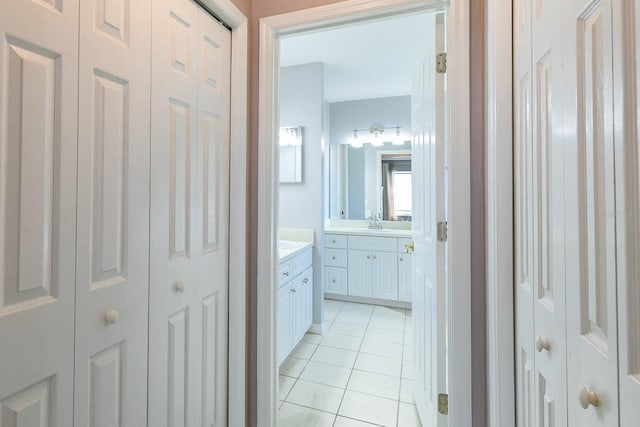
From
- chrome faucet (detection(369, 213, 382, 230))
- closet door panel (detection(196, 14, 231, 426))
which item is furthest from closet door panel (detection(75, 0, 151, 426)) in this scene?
chrome faucet (detection(369, 213, 382, 230))

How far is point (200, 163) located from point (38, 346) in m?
0.73

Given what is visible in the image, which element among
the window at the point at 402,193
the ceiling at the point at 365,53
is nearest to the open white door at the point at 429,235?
the ceiling at the point at 365,53

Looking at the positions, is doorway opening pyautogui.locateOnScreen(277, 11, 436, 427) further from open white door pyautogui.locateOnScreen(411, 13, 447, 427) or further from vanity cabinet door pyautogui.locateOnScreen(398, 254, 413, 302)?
open white door pyautogui.locateOnScreen(411, 13, 447, 427)

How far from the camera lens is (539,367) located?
0.80 meters

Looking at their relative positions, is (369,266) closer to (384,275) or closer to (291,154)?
(384,275)

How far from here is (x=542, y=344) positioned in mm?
758

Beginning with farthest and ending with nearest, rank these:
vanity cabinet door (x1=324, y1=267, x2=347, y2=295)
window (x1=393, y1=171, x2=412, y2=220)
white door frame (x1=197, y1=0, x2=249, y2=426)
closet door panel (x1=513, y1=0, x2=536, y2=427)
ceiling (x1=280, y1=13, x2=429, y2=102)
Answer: window (x1=393, y1=171, x2=412, y2=220) → vanity cabinet door (x1=324, y1=267, x2=347, y2=295) → ceiling (x1=280, y1=13, x2=429, y2=102) → white door frame (x1=197, y1=0, x2=249, y2=426) → closet door panel (x1=513, y1=0, x2=536, y2=427)

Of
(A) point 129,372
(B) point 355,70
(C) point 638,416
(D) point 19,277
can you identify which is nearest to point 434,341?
(C) point 638,416

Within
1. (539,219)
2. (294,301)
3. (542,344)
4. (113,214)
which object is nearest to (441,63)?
(539,219)

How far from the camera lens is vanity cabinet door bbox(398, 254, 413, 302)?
3.35 metres

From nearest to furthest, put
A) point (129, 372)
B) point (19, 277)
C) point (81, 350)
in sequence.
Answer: point (19, 277) < point (81, 350) < point (129, 372)

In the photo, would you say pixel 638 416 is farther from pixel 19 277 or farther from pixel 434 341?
pixel 19 277

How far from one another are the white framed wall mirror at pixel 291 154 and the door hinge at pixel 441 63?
5.75 feet

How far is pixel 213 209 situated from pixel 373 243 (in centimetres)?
247
